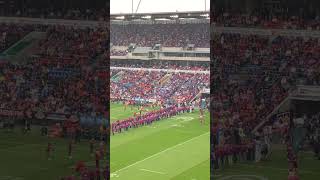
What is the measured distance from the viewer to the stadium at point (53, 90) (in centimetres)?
779

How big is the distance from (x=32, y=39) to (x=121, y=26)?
90.5 feet

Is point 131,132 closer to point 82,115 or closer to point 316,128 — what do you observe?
point 82,115

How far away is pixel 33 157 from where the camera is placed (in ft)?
26.6

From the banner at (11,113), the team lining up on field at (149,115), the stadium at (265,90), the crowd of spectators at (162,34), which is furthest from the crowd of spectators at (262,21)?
the crowd of spectators at (162,34)

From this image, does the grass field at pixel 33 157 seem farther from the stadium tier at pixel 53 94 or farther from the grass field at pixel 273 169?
the grass field at pixel 273 169

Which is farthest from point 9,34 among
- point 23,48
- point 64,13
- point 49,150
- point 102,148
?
point 102,148

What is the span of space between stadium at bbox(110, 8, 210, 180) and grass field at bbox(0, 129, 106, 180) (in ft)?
13.0

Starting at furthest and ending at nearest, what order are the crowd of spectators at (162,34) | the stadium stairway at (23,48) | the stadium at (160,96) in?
the crowd of spectators at (162,34), the stadium at (160,96), the stadium stairway at (23,48)

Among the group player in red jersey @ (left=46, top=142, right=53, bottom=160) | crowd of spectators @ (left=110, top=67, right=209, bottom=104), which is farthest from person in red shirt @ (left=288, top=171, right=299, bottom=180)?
crowd of spectators @ (left=110, top=67, right=209, bottom=104)

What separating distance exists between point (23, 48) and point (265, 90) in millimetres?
3862

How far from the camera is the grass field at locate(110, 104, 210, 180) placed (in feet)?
40.2

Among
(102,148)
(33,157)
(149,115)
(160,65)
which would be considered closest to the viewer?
(102,148)

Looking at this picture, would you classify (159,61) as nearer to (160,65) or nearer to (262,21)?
(160,65)

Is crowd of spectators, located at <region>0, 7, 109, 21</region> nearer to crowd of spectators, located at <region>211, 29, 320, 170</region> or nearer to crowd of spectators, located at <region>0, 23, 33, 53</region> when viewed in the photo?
crowd of spectators, located at <region>0, 23, 33, 53</region>
